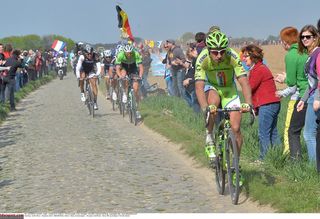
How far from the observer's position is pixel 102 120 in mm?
16641

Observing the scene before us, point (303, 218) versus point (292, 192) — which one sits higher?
point (303, 218)

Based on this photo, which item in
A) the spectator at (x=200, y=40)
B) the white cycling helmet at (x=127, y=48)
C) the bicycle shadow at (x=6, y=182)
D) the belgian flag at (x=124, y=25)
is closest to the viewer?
the bicycle shadow at (x=6, y=182)

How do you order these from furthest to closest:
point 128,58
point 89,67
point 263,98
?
point 89,67, point 128,58, point 263,98

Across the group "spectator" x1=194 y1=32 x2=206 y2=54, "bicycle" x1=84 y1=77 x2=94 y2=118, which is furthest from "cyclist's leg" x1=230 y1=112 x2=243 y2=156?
"bicycle" x1=84 y1=77 x2=94 y2=118

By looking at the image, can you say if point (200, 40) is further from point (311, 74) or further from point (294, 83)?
point (311, 74)

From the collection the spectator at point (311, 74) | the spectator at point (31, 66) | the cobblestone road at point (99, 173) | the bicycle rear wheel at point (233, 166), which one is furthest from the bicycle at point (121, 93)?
the spectator at point (31, 66)

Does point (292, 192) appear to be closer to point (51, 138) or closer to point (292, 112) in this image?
point (292, 112)

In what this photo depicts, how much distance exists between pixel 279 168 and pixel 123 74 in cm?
884

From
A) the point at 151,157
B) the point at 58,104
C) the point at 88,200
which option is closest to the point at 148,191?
the point at 88,200

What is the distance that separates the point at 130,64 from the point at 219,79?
29.6 feet

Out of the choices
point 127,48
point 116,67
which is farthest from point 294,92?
point 116,67

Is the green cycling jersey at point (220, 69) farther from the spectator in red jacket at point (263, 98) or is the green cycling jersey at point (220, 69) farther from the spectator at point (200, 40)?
the spectator at point (200, 40)

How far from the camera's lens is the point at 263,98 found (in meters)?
8.97

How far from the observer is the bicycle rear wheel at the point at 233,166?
674 cm
